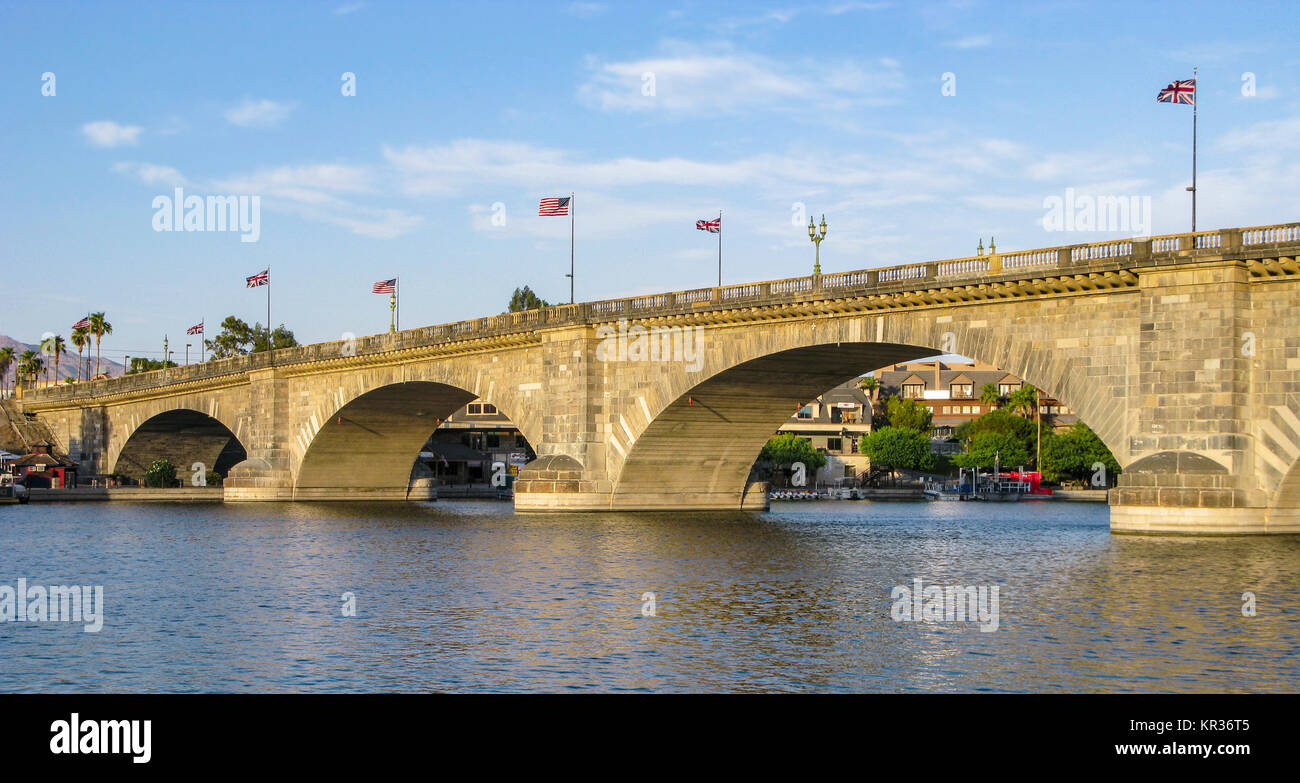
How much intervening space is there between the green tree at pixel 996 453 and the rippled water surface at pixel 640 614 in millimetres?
74783

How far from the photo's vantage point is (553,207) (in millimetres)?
65188

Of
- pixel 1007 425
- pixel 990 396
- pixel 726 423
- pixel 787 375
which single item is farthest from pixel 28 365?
pixel 787 375

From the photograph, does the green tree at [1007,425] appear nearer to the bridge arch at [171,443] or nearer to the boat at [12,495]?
the bridge arch at [171,443]

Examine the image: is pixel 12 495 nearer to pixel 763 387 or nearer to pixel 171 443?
pixel 171 443

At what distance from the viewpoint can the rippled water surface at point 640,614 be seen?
23734mm

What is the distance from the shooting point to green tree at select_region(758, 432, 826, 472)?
131 meters

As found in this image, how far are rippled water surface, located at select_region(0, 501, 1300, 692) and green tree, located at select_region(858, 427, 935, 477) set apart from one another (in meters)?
74.8

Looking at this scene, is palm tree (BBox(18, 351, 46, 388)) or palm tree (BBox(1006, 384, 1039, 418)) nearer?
palm tree (BBox(1006, 384, 1039, 418))

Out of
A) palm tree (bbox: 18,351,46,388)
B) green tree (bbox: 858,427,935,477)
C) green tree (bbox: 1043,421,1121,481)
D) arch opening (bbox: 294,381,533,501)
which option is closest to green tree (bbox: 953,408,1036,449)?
green tree (bbox: 1043,421,1121,481)

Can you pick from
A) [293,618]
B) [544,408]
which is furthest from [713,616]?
[544,408]

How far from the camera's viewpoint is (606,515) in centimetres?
6612

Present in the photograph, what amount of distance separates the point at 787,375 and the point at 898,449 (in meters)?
72.3

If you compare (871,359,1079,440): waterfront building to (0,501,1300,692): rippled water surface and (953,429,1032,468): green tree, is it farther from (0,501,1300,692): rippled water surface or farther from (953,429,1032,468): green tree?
(0,501,1300,692): rippled water surface

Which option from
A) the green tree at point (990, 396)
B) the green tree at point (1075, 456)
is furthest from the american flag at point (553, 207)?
the green tree at point (990, 396)
